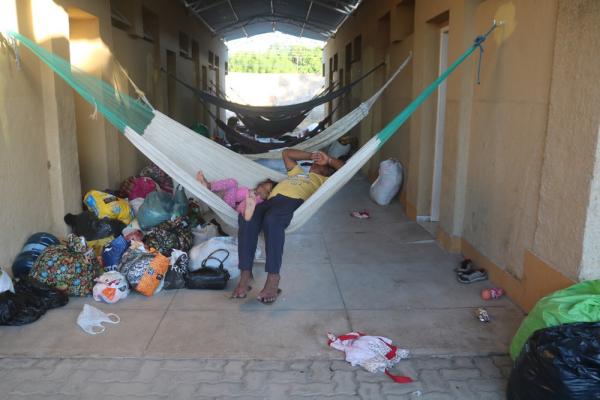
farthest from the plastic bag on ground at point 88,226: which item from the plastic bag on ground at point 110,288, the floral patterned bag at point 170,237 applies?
the plastic bag on ground at point 110,288

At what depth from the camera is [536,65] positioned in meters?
2.80

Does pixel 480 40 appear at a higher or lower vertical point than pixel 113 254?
higher

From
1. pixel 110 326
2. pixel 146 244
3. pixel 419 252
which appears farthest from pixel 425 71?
pixel 110 326

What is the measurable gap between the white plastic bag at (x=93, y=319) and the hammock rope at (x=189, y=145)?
2.80ft

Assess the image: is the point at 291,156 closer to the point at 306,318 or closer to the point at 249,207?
the point at 249,207

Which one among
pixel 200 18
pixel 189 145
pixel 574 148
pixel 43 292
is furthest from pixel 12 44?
pixel 200 18

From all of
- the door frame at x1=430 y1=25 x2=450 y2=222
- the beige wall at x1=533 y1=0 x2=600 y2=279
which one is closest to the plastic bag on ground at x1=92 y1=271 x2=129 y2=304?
the beige wall at x1=533 y1=0 x2=600 y2=279

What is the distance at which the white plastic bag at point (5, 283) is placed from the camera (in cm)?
286

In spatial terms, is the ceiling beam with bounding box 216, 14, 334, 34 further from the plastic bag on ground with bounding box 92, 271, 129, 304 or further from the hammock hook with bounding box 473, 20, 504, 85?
the plastic bag on ground with bounding box 92, 271, 129, 304

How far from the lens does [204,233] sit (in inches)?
154

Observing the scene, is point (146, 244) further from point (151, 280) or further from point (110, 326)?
point (110, 326)

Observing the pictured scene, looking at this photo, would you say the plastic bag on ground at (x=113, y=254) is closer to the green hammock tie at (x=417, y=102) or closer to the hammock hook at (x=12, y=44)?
the hammock hook at (x=12, y=44)

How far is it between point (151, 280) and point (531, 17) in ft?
8.38

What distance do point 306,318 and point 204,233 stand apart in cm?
132
